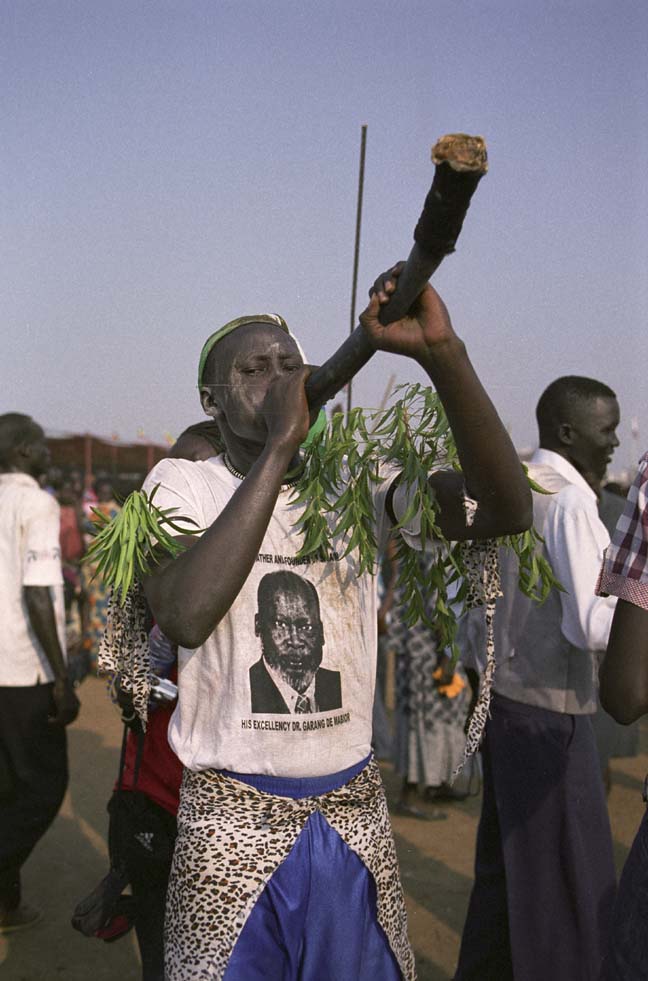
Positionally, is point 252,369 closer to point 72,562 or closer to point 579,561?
point 579,561

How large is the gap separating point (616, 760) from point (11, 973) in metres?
5.43

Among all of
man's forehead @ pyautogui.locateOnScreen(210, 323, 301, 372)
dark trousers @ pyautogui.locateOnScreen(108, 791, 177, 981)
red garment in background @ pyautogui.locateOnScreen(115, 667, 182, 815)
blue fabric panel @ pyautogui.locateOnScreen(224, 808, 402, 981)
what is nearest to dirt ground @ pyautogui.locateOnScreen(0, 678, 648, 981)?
dark trousers @ pyautogui.locateOnScreen(108, 791, 177, 981)

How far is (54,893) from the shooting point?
4.95m

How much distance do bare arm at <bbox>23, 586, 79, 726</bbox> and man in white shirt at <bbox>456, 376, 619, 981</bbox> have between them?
7.09 ft

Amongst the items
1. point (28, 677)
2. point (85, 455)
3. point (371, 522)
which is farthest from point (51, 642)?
point (85, 455)

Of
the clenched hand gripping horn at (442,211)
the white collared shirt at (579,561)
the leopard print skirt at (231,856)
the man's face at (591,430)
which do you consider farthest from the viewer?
the man's face at (591,430)

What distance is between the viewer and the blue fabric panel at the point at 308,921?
6.64ft

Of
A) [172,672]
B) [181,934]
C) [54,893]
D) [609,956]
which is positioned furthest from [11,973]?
[609,956]

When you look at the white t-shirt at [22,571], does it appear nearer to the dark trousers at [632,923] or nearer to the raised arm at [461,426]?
the raised arm at [461,426]

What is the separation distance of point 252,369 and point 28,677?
2960 millimetres

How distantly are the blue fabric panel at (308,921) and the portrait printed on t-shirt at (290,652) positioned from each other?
0.26 m

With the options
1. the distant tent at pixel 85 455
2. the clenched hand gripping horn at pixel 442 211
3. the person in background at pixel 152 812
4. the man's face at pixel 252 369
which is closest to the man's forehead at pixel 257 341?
the man's face at pixel 252 369

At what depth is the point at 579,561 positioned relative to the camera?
3.08 meters

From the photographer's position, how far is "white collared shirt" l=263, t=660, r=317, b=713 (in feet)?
6.88
